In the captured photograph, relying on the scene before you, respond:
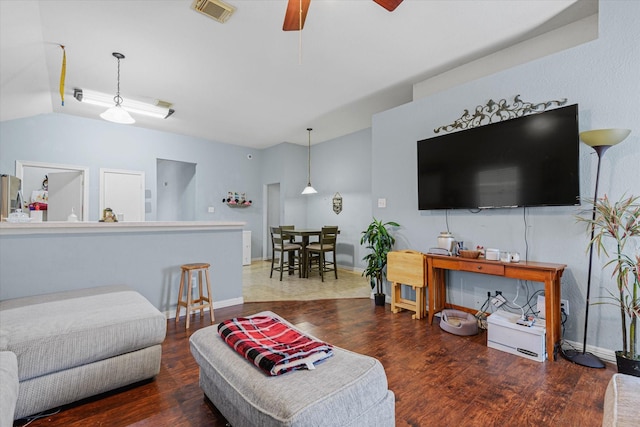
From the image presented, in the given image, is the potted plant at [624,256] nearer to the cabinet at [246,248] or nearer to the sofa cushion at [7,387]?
the sofa cushion at [7,387]

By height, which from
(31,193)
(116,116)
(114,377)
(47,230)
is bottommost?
(114,377)

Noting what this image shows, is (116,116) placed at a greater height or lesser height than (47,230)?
greater

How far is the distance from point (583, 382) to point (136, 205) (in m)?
6.69

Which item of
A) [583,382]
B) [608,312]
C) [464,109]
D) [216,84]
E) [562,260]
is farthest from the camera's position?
[216,84]

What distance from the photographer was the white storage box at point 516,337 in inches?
90.0

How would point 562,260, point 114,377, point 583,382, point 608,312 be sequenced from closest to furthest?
point 114,377 < point 583,382 < point 608,312 < point 562,260

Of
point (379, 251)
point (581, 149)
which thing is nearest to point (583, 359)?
point (581, 149)

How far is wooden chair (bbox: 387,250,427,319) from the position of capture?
3197mm

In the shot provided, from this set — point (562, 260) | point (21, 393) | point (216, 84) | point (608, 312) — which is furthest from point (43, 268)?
point (608, 312)

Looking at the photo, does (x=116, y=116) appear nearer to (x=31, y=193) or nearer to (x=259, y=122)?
(x=259, y=122)

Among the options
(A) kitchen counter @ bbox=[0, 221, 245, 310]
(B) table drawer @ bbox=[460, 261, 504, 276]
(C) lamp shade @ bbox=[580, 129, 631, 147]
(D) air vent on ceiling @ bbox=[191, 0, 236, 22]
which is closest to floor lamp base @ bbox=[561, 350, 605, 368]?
(B) table drawer @ bbox=[460, 261, 504, 276]

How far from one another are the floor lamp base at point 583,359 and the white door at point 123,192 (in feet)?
21.1

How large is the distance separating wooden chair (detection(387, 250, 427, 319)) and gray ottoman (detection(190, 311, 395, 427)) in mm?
1973

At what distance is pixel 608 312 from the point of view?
230cm
